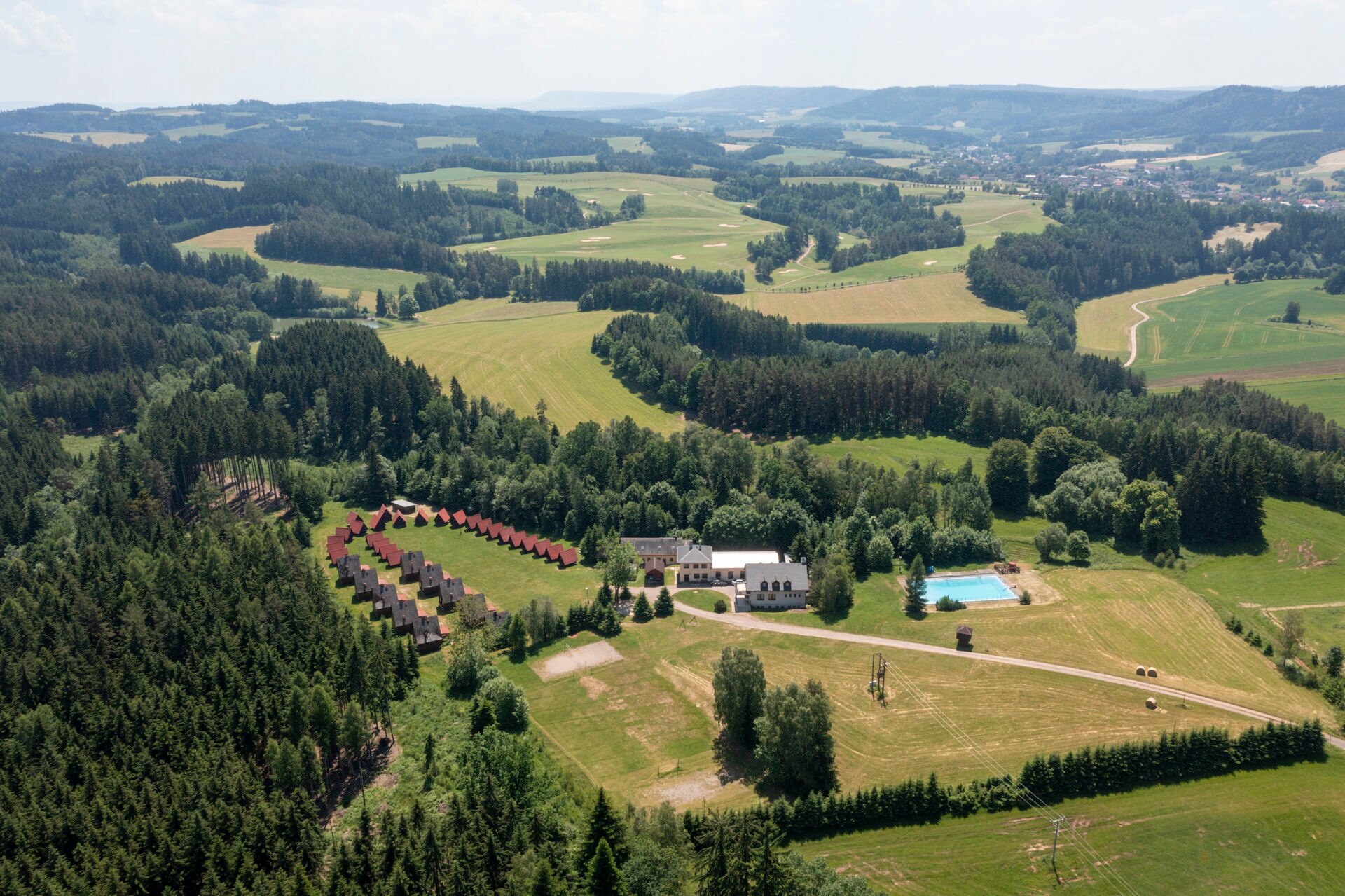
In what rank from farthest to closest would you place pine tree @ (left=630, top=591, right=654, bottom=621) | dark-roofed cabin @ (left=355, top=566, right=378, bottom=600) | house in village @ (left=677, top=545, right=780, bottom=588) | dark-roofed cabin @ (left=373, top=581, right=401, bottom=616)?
house in village @ (left=677, top=545, right=780, bottom=588)
dark-roofed cabin @ (left=355, top=566, right=378, bottom=600)
pine tree @ (left=630, top=591, right=654, bottom=621)
dark-roofed cabin @ (left=373, top=581, right=401, bottom=616)

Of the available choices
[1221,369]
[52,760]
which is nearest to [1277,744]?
[52,760]

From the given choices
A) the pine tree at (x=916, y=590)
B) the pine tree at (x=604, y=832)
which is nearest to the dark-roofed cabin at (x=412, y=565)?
the pine tree at (x=916, y=590)

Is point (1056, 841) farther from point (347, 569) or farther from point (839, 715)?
point (347, 569)

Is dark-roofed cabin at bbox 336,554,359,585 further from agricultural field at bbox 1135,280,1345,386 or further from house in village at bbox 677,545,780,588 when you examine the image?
agricultural field at bbox 1135,280,1345,386

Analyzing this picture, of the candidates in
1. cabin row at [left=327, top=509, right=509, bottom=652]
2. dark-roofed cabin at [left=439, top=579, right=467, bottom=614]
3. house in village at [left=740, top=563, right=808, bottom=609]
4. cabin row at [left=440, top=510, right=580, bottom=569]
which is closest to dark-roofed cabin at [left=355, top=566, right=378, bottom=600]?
cabin row at [left=327, top=509, right=509, bottom=652]

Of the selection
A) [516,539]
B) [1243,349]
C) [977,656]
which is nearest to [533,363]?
[516,539]

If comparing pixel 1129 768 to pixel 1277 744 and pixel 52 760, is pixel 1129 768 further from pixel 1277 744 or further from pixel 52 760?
pixel 52 760

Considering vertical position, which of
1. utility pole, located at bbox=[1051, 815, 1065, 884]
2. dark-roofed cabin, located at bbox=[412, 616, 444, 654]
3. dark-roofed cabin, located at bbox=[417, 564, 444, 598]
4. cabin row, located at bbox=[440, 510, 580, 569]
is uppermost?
utility pole, located at bbox=[1051, 815, 1065, 884]
